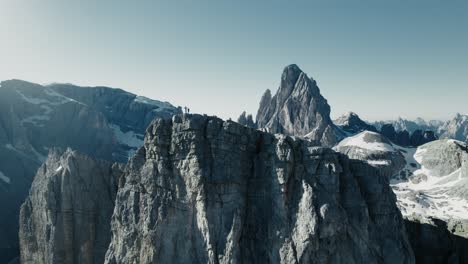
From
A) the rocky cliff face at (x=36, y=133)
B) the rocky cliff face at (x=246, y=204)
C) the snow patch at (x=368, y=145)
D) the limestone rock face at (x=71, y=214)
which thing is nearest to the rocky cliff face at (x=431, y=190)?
the snow patch at (x=368, y=145)

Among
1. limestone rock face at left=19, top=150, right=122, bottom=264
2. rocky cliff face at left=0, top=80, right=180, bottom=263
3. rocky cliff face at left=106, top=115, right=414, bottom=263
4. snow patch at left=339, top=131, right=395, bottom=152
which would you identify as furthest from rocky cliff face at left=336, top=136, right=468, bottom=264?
rocky cliff face at left=0, top=80, right=180, bottom=263

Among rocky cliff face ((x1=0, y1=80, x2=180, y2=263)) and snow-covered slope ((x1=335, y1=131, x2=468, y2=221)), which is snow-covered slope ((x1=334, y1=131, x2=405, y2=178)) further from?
rocky cliff face ((x1=0, y1=80, x2=180, y2=263))

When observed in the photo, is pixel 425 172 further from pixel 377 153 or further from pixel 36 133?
pixel 36 133

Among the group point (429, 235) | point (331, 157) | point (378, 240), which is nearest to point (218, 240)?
point (331, 157)

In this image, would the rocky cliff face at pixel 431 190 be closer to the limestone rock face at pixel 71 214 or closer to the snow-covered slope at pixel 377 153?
the snow-covered slope at pixel 377 153

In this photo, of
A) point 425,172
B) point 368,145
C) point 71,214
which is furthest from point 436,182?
point 71,214

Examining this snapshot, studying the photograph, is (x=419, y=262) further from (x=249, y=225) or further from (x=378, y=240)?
(x=249, y=225)
